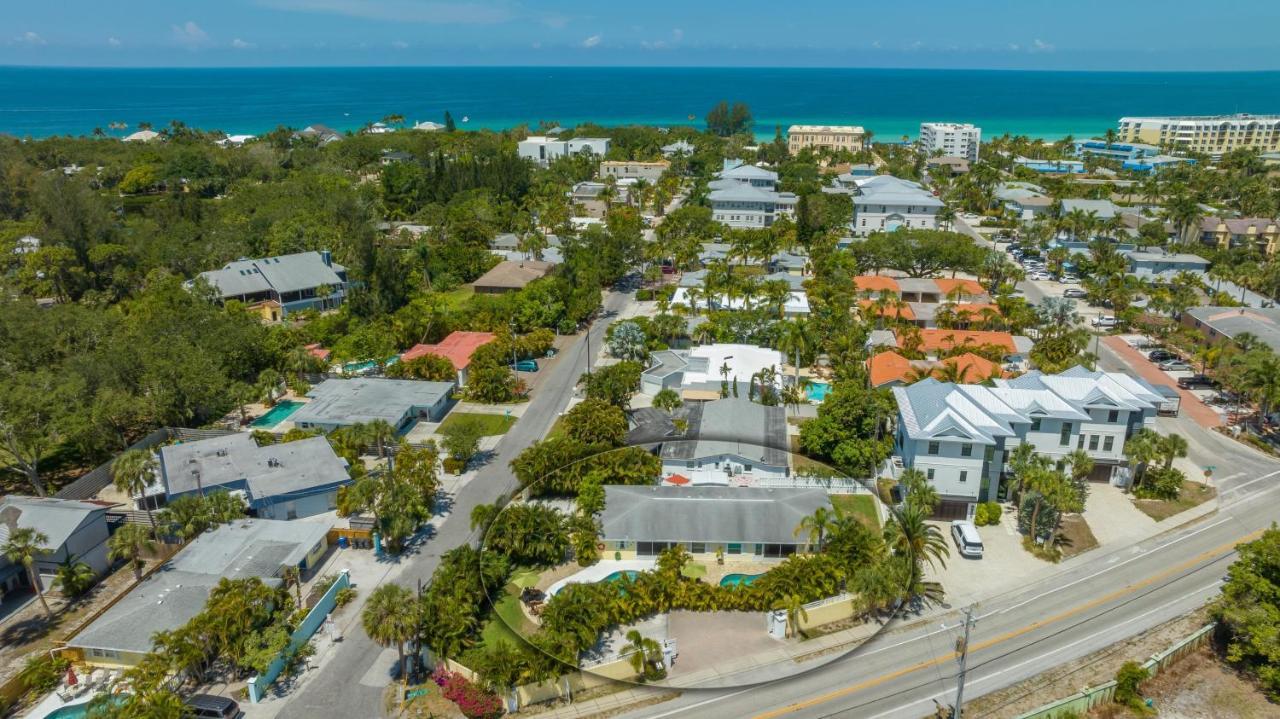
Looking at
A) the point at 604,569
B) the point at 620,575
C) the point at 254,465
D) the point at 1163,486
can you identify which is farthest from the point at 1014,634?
the point at 254,465

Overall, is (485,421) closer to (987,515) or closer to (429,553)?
(429,553)

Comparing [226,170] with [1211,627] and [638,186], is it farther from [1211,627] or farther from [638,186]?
[1211,627]

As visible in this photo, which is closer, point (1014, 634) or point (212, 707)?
point (212, 707)

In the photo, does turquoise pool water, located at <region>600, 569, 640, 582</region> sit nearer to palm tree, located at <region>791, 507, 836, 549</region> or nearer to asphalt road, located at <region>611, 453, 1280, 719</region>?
asphalt road, located at <region>611, 453, 1280, 719</region>

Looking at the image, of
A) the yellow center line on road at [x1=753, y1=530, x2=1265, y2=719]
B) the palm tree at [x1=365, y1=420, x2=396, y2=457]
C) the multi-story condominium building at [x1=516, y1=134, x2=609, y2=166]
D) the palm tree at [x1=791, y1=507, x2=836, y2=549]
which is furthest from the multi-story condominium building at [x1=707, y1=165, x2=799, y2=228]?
the palm tree at [x1=791, y1=507, x2=836, y2=549]

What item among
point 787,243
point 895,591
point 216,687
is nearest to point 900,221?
point 787,243

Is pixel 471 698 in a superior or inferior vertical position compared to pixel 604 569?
superior
